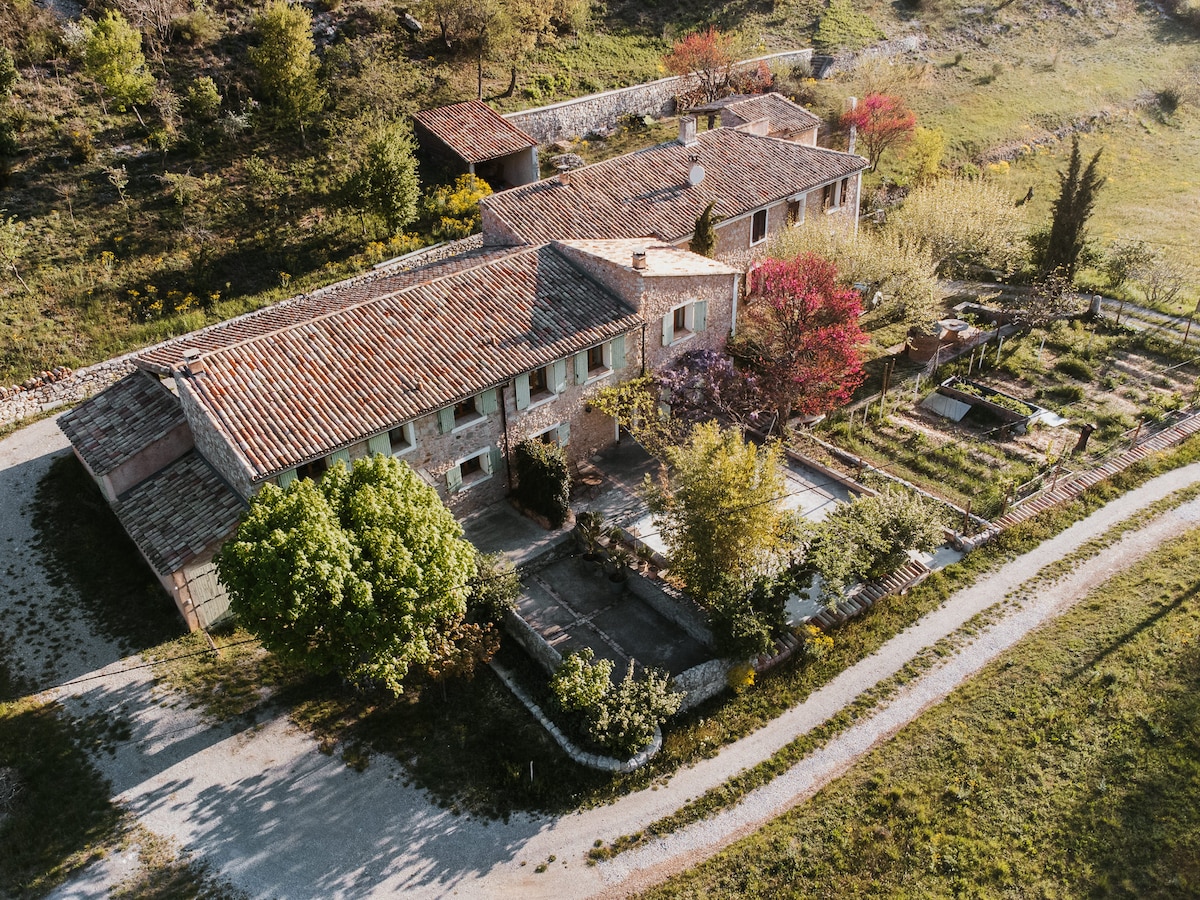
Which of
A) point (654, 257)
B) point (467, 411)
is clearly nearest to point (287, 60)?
point (654, 257)

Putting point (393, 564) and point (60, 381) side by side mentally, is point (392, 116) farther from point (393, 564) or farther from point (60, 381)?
point (393, 564)

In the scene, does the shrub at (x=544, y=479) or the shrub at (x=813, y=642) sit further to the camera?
the shrub at (x=544, y=479)

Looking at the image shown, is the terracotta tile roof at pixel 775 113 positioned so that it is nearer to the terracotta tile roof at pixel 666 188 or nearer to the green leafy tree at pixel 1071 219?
the terracotta tile roof at pixel 666 188

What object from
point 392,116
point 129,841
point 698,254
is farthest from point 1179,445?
point 392,116

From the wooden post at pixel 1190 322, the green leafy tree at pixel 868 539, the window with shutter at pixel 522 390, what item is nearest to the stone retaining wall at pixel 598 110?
the window with shutter at pixel 522 390

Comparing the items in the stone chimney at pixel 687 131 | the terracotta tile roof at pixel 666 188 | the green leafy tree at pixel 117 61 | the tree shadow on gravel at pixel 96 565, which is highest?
the green leafy tree at pixel 117 61
